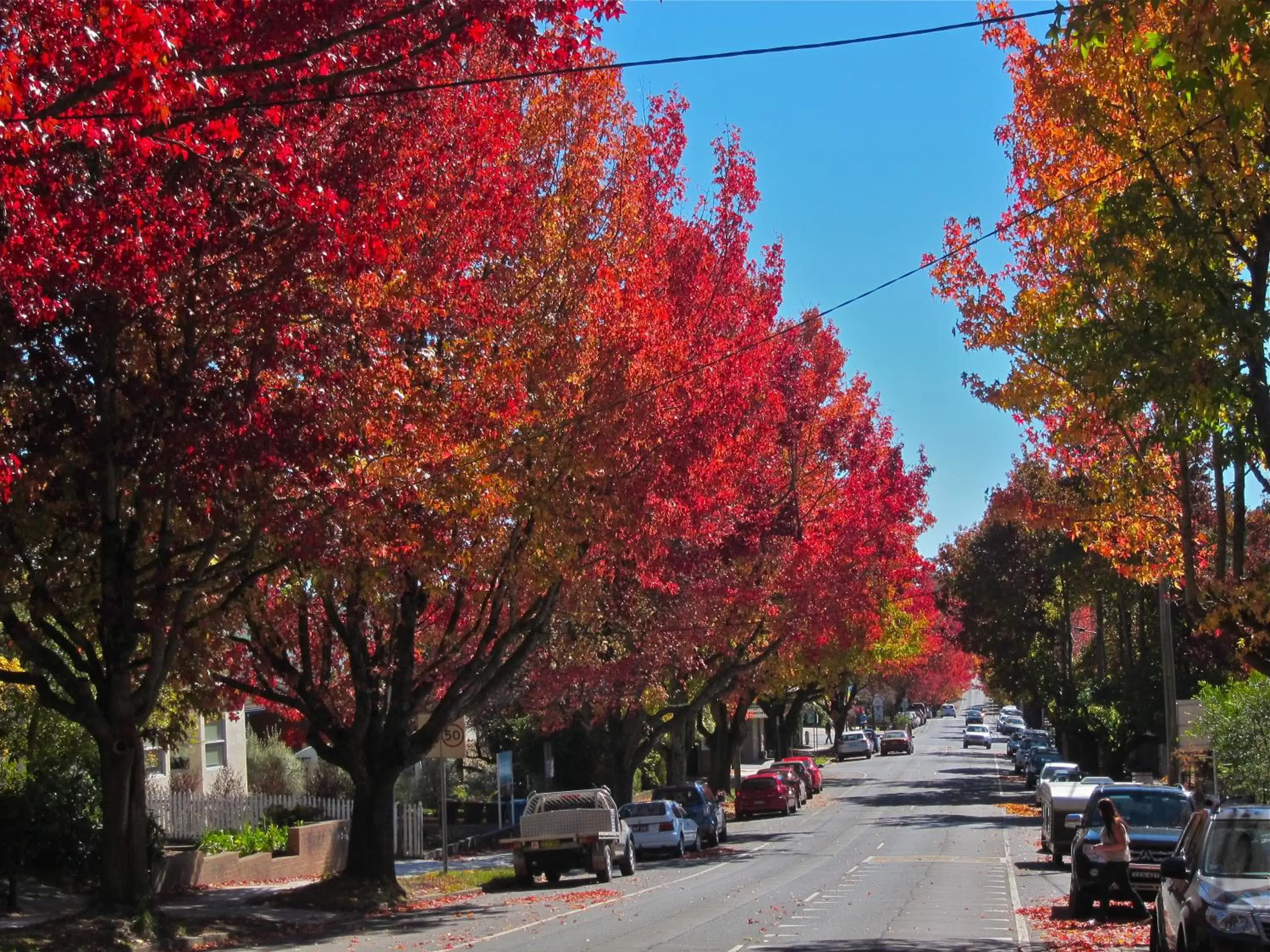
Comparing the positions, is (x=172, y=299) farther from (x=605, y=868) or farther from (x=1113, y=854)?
(x=605, y=868)

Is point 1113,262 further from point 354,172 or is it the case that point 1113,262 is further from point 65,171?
point 65,171

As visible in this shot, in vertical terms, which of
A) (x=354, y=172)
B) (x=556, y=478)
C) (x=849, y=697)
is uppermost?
(x=354, y=172)

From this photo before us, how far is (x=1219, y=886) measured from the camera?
1092cm

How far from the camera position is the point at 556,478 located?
61.2ft

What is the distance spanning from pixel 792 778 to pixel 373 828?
94.7 feet

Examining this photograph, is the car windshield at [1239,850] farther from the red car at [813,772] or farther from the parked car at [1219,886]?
the red car at [813,772]

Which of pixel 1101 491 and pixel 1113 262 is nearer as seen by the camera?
pixel 1113 262

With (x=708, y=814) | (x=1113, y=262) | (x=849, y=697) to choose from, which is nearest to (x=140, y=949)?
(x=1113, y=262)

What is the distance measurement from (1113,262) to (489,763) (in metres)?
36.6

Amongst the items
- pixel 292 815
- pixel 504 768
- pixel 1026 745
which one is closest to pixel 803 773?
pixel 1026 745

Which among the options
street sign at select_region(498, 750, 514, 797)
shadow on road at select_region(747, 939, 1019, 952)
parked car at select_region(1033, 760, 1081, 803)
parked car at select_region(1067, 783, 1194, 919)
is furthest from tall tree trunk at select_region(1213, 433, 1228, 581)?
parked car at select_region(1033, 760, 1081, 803)

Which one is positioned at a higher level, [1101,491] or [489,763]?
[1101,491]

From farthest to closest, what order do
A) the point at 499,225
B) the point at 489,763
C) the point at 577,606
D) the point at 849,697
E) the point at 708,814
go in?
the point at 849,697 < the point at 489,763 < the point at 708,814 < the point at 577,606 < the point at 499,225

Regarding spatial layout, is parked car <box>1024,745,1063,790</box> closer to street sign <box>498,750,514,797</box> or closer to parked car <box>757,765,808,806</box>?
parked car <box>757,765,808,806</box>
